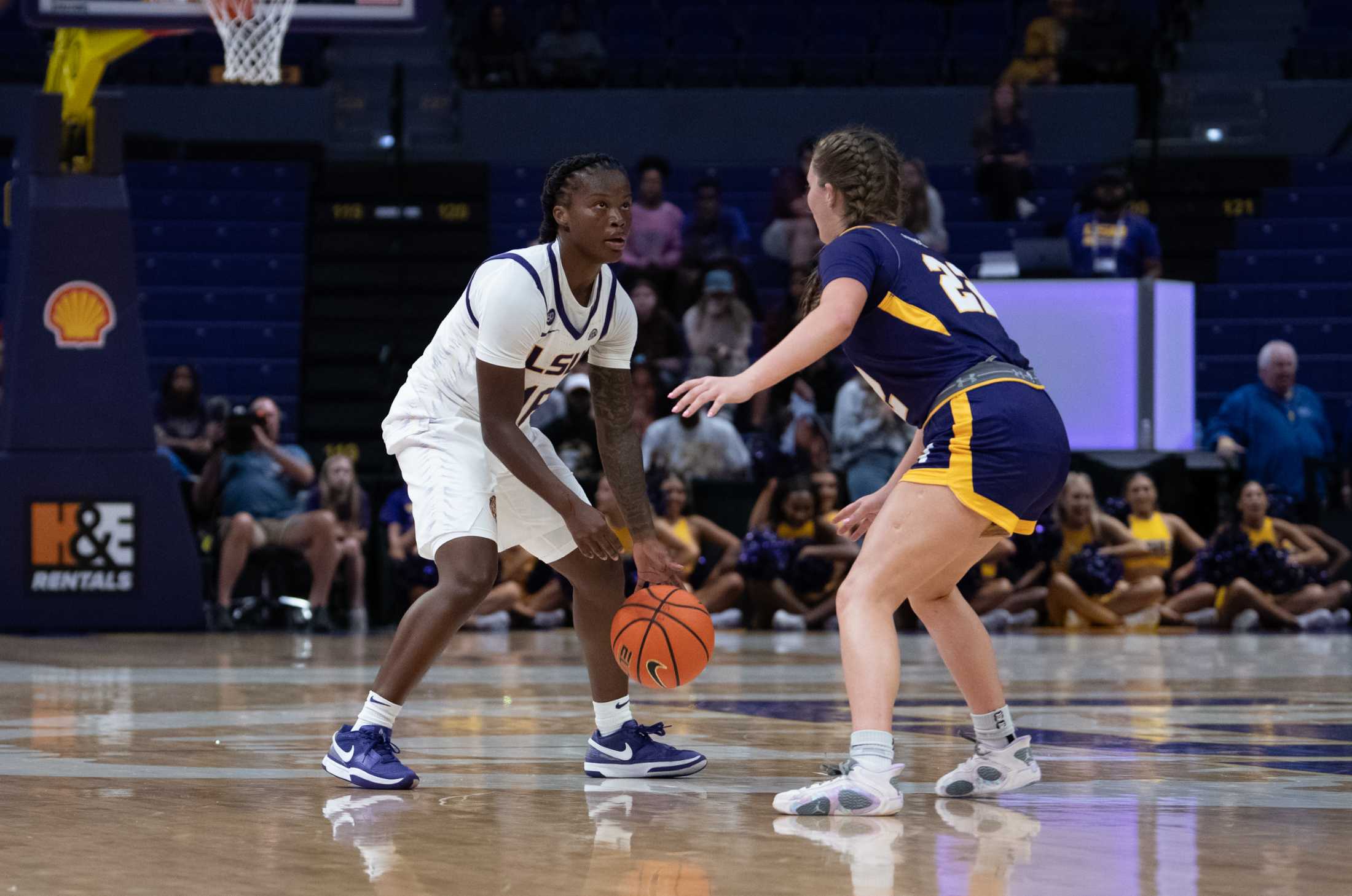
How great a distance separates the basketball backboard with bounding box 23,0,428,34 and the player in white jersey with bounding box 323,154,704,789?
6.03 meters

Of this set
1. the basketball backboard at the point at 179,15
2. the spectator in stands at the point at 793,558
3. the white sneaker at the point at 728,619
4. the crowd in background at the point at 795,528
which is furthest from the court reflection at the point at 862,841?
the white sneaker at the point at 728,619

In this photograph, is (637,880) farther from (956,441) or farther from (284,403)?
(284,403)

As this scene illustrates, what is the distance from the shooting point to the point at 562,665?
9.82 metres

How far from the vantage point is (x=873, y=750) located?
15.5 ft

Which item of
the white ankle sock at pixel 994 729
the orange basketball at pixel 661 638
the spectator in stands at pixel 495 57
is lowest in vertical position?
the white ankle sock at pixel 994 729

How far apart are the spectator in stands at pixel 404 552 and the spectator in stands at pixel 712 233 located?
423cm

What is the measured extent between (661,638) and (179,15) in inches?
282

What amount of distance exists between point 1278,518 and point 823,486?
3.25m

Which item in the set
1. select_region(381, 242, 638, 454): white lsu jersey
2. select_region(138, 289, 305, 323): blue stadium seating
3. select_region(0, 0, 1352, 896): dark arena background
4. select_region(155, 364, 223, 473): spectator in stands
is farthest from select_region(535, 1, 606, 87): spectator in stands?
select_region(381, 242, 638, 454): white lsu jersey

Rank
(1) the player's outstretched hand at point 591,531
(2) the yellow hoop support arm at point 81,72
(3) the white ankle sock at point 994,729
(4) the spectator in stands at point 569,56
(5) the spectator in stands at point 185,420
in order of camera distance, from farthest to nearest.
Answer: (4) the spectator in stands at point 569,56 < (5) the spectator in stands at point 185,420 < (2) the yellow hoop support arm at point 81,72 < (1) the player's outstretched hand at point 591,531 < (3) the white ankle sock at point 994,729

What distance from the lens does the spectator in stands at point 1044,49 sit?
19688mm

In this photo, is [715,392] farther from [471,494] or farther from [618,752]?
[618,752]

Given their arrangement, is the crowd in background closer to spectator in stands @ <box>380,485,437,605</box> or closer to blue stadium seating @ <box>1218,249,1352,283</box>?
spectator in stands @ <box>380,485,437,605</box>

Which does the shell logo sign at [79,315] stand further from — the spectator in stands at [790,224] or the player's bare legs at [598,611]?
the player's bare legs at [598,611]
